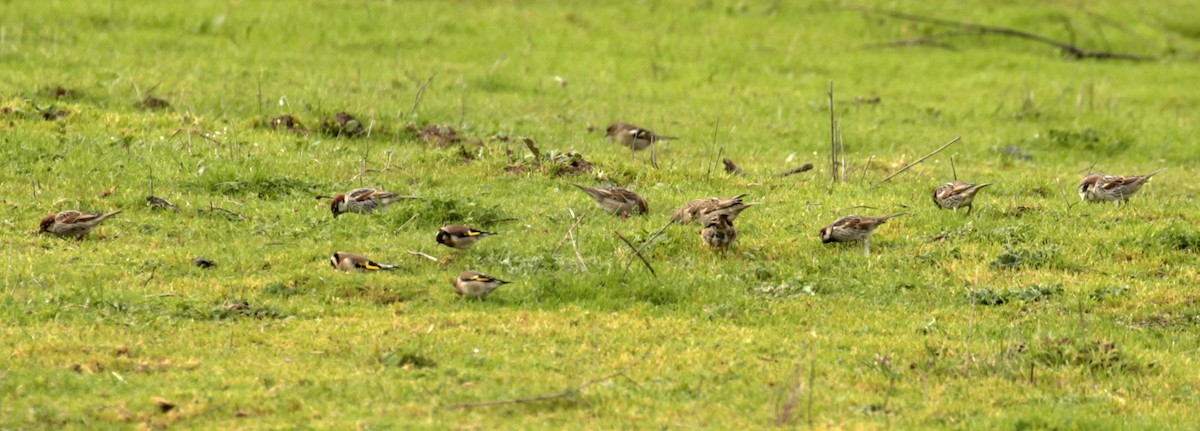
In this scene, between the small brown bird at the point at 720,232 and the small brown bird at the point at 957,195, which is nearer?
the small brown bird at the point at 720,232

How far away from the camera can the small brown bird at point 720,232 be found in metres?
13.9

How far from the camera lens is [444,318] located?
467 inches

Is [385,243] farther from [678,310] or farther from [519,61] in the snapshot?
[519,61]

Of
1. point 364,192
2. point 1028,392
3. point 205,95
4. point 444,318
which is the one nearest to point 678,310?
point 444,318

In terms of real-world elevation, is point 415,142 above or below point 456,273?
below

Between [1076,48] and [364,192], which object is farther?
[1076,48]

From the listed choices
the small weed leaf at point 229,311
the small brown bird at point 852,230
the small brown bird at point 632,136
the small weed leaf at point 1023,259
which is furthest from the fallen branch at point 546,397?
the small brown bird at point 632,136

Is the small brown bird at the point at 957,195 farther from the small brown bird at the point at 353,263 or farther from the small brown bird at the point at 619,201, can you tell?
the small brown bird at the point at 353,263

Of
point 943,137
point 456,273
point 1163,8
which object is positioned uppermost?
point 456,273

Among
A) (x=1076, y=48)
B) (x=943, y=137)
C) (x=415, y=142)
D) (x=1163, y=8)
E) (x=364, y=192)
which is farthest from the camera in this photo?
(x=1163, y=8)

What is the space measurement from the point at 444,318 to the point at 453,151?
6384 millimetres

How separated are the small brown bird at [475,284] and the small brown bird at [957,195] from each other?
5871mm

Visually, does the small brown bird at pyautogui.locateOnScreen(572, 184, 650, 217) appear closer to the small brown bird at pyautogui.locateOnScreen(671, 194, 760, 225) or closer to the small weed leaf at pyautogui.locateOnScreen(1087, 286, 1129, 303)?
the small brown bird at pyautogui.locateOnScreen(671, 194, 760, 225)

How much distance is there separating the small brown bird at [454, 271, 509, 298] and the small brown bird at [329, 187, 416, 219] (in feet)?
9.22
